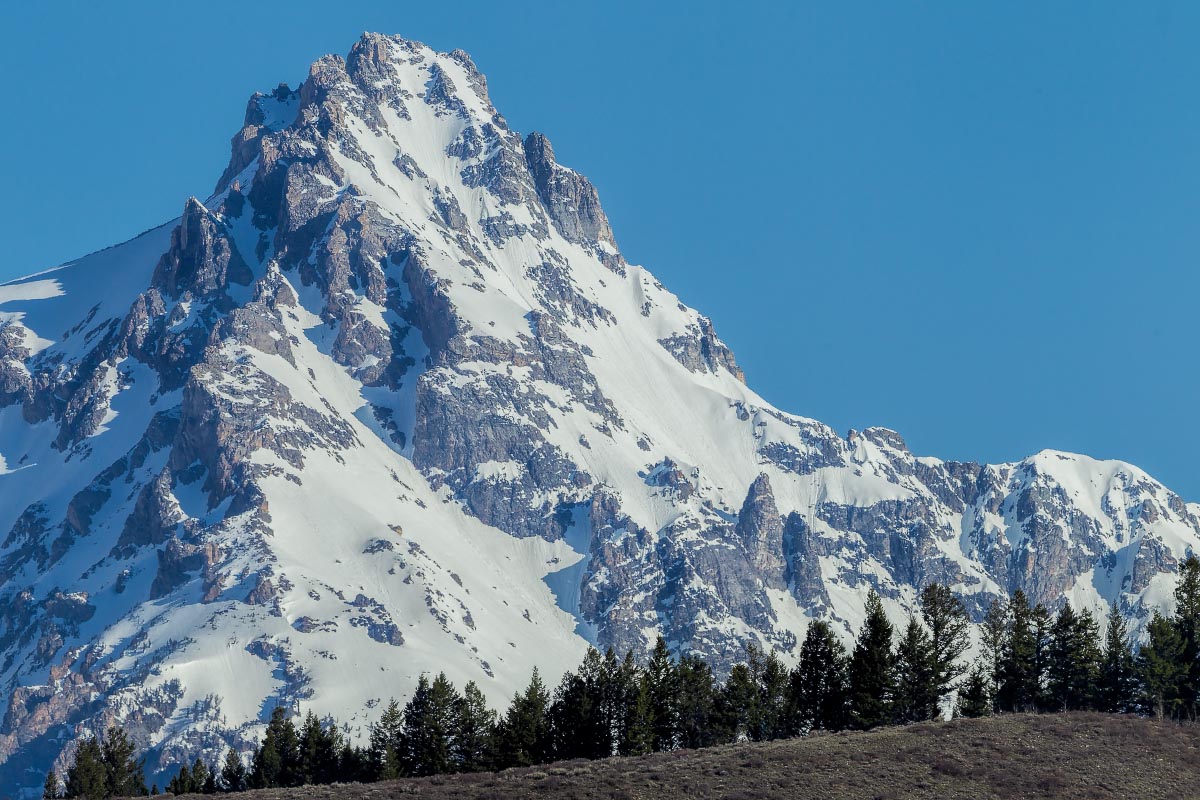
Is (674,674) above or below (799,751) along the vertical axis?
above

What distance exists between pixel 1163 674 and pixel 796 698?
36080mm

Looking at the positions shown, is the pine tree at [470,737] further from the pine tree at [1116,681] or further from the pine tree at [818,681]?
the pine tree at [1116,681]

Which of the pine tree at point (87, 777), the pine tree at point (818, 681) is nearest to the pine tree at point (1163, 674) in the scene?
the pine tree at point (818, 681)

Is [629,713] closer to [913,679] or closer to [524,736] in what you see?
[524,736]

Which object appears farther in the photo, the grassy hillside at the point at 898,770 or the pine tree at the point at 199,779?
the pine tree at the point at 199,779

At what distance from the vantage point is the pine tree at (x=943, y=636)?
172375mm

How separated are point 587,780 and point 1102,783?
36560 mm

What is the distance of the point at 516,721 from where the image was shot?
564 ft

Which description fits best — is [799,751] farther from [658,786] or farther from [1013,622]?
[1013,622]

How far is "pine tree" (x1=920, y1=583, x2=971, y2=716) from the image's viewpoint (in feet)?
566

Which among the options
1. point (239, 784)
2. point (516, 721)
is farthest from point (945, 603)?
point (239, 784)

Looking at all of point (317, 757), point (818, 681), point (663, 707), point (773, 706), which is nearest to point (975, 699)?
point (818, 681)

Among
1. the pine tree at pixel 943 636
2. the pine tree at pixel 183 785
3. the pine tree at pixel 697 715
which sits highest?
the pine tree at pixel 943 636

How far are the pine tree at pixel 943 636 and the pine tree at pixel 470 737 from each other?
42.8 m
